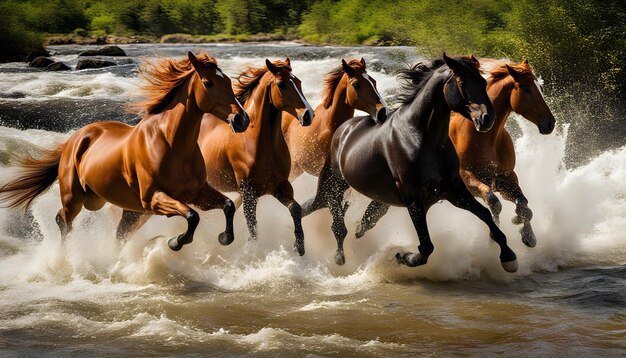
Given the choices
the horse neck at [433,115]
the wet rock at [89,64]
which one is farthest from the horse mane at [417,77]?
the wet rock at [89,64]

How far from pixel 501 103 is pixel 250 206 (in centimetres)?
241

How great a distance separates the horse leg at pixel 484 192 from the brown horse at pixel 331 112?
106cm

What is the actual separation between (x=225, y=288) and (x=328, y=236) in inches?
61.9

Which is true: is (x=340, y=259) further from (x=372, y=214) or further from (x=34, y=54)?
(x=34, y=54)

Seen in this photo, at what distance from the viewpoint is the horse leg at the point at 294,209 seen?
7.35 meters

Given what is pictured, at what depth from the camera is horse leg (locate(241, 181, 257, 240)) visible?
7.56 m

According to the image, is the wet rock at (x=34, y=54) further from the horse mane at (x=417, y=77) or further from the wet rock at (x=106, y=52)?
the horse mane at (x=417, y=77)

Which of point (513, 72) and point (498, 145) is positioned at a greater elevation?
point (513, 72)

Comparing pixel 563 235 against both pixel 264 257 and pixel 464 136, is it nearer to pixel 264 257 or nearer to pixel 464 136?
pixel 464 136

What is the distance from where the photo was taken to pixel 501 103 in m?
7.90

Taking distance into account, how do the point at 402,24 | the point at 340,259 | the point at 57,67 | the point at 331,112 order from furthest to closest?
the point at 402,24, the point at 57,67, the point at 331,112, the point at 340,259

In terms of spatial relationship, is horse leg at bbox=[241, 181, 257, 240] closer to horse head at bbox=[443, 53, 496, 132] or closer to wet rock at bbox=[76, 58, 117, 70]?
horse head at bbox=[443, 53, 496, 132]

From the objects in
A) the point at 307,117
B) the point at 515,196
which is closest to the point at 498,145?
the point at 515,196

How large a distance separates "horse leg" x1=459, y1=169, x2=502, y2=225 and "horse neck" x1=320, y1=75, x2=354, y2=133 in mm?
1198
